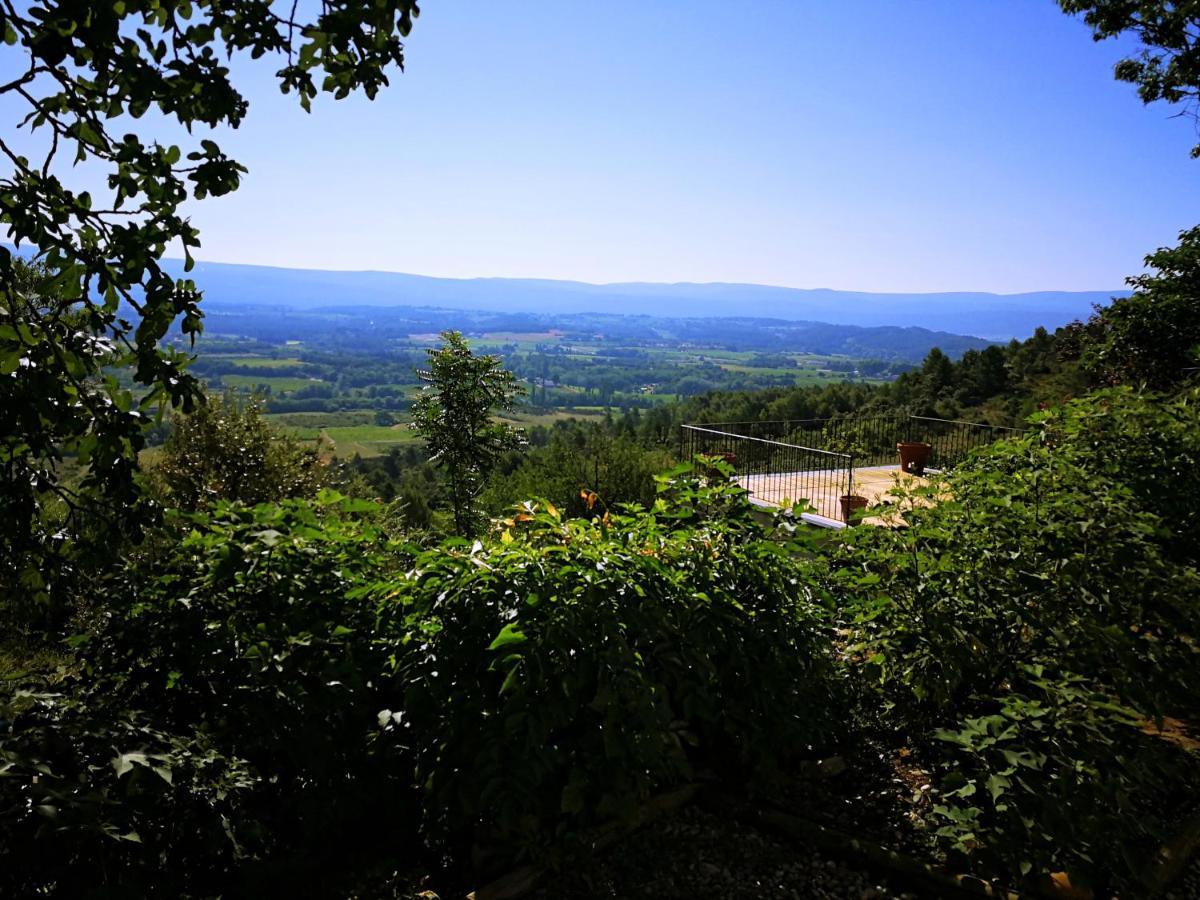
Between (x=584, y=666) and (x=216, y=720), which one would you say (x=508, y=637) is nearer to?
(x=584, y=666)

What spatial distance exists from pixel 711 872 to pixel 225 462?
7634 millimetres

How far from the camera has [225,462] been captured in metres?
8.30

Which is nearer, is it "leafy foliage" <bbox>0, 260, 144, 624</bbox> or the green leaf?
"leafy foliage" <bbox>0, 260, 144, 624</bbox>

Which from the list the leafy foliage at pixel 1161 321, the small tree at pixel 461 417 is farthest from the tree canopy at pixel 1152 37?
the small tree at pixel 461 417

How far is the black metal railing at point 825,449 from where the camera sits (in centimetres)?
1130

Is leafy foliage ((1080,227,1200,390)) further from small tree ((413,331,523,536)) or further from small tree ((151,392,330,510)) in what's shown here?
small tree ((151,392,330,510))

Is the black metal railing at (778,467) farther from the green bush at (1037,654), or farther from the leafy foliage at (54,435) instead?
the leafy foliage at (54,435)

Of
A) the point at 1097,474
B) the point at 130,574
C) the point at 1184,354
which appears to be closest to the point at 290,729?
the point at 130,574

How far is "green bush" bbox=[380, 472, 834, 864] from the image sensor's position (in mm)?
2080

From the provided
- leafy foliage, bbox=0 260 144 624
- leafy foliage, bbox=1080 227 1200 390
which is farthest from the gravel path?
leafy foliage, bbox=1080 227 1200 390

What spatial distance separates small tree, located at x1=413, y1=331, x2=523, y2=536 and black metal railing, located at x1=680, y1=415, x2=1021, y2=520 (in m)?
3.28

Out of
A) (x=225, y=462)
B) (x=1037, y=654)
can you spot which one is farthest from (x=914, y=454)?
(x=225, y=462)

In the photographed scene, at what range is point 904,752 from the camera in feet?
10.1

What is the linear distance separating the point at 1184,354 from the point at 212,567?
930cm
